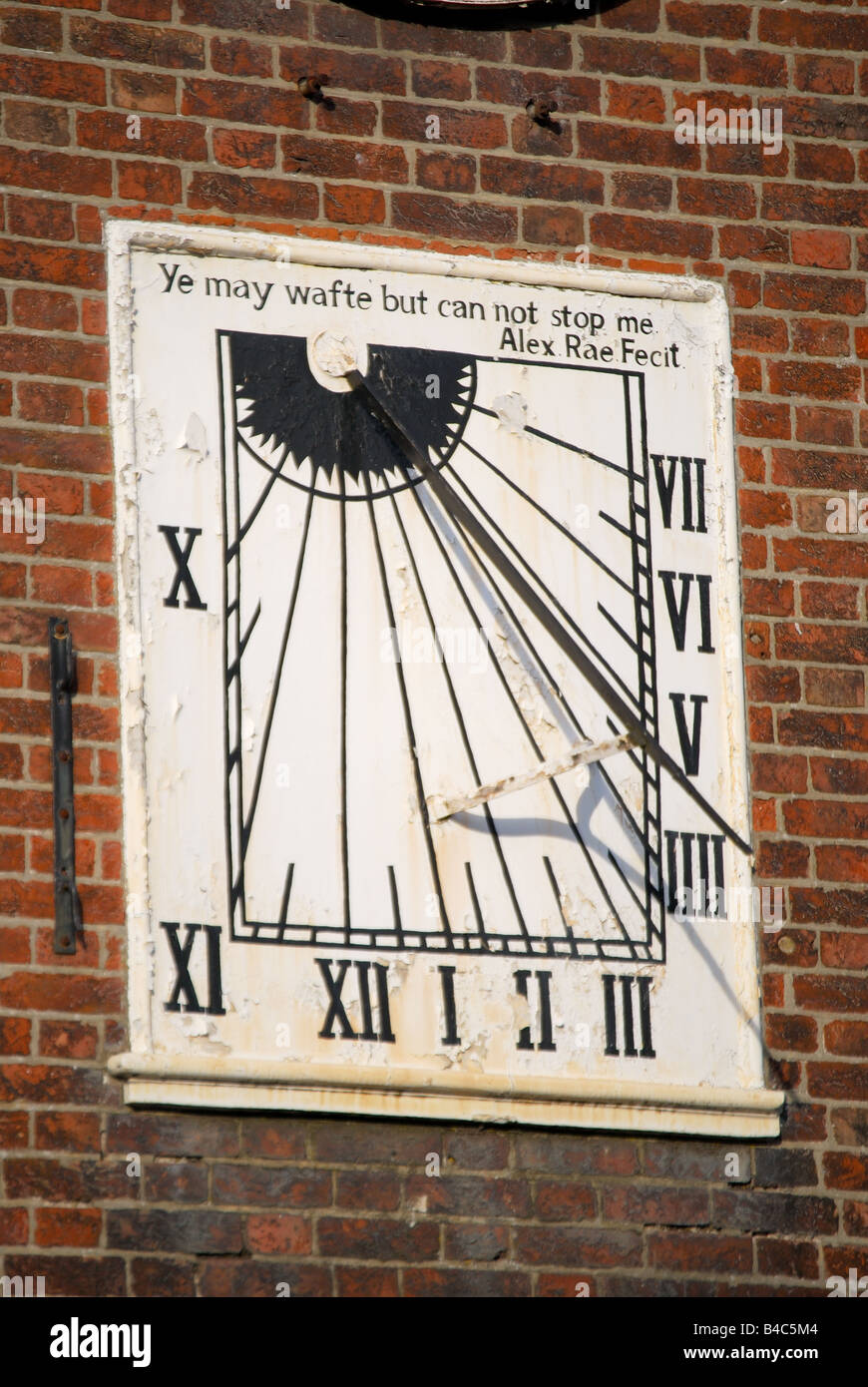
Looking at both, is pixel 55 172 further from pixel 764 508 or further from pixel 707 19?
pixel 764 508

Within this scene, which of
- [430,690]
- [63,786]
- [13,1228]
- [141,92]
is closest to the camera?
[13,1228]

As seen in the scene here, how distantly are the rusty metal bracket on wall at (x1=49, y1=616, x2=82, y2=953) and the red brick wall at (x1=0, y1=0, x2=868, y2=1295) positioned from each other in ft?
0.09

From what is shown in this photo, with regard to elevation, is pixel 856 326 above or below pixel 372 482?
above

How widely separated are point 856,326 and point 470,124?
41.9 inches

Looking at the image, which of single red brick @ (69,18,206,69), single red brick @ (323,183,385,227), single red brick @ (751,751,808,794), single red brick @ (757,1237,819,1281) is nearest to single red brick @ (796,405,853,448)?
single red brick @ (751,751,808,794)

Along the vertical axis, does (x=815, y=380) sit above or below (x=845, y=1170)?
above

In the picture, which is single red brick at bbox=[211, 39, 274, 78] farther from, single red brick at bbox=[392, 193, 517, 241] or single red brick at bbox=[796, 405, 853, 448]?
single red brick at bbox=[796, 405, 853, 448]

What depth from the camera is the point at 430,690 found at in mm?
5898

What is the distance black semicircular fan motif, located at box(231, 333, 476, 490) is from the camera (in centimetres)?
600

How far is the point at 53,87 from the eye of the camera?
20.0 feet

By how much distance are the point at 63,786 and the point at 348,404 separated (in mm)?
1148

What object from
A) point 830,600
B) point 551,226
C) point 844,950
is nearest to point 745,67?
point 551,226
